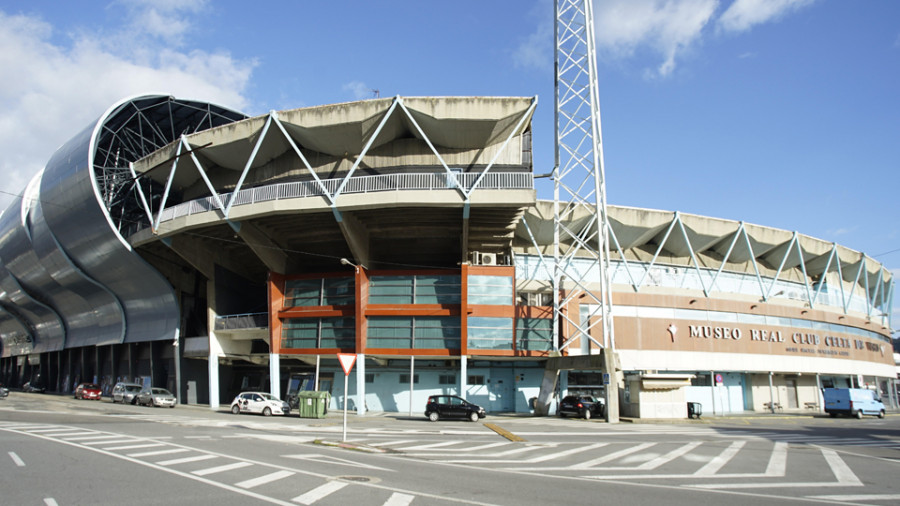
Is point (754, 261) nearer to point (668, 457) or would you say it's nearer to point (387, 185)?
point (387, 185)

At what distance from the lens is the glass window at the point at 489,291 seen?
37562 mm

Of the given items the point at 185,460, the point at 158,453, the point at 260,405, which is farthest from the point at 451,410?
the point at 185,460

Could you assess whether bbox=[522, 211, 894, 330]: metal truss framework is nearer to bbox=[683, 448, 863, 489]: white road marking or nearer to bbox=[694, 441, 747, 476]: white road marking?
bbox=[694, 441, 747, 476]: white road marking

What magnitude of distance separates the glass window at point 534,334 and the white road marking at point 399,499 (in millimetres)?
29602

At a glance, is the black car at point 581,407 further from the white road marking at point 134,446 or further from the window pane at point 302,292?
the white road marking at point 134,446

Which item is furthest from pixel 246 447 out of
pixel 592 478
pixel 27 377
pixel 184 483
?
pixel 27 377

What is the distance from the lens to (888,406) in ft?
211

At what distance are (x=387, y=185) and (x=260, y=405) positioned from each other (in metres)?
15.4

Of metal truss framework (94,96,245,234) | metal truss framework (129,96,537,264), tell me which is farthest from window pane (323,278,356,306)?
metal truss framework (94,96,245,234)

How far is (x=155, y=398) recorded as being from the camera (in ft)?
133

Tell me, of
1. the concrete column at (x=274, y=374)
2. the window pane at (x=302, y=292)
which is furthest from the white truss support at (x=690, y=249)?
the concrete column at (x=274, y=374)

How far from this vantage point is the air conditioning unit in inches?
1575

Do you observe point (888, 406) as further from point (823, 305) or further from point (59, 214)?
point (59, 214)

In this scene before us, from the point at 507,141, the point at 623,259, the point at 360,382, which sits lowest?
the point at 360,382
